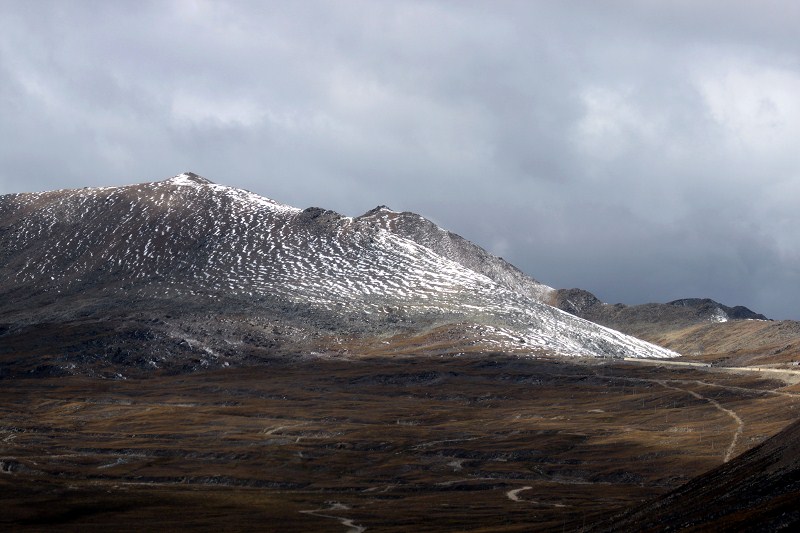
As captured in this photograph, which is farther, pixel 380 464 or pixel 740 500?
pixel 380 464

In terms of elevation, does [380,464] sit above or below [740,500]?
below

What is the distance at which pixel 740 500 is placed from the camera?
7319 cm

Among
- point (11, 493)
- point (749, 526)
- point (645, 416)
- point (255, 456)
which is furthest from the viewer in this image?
point (645, 416)

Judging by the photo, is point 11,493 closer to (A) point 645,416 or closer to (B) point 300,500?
(B) point 300,500

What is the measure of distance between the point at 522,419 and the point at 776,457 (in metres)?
109

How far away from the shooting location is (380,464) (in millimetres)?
157750

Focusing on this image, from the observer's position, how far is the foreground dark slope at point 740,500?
62.6 m

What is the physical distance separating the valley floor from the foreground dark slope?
13848mm

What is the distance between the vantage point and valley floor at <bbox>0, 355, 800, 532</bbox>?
120875 mm

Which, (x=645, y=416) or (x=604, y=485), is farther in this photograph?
(x=645, y=416)

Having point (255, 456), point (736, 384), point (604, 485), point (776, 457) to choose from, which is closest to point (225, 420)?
point (255, 456)

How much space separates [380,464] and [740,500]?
89.2 meters

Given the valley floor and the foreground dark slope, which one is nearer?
the foreground dark slope

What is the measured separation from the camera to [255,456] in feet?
547
